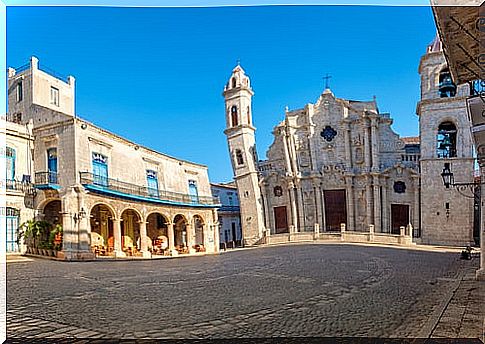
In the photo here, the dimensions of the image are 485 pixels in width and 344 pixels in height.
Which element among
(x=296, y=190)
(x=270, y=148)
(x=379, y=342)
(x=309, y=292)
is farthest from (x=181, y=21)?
(x=379, y=342)

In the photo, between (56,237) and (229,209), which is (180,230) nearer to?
(229,209)

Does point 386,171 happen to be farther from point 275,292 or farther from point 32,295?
point 32,295

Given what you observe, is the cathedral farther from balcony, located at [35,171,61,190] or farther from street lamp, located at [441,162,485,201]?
balcony, located at [35,171,61,190]

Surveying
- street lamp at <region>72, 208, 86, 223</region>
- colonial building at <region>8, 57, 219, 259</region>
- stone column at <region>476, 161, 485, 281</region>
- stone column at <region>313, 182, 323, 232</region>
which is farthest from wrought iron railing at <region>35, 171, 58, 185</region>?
stone column at <region>476, 161, 485, 281</region>

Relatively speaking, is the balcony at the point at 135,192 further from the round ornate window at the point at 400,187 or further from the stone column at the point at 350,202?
the round ornate window at the point at 400,187

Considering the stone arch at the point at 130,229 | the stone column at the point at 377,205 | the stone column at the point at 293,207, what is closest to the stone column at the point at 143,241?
the stone arch at the point at 130,229
